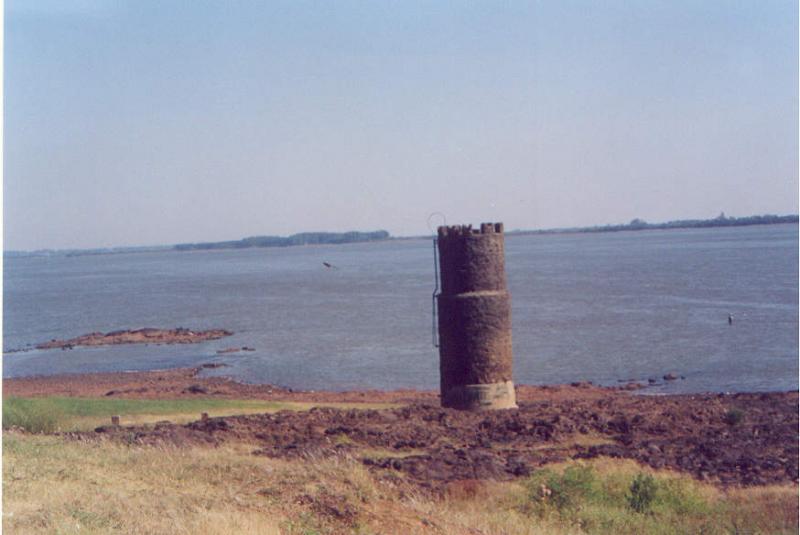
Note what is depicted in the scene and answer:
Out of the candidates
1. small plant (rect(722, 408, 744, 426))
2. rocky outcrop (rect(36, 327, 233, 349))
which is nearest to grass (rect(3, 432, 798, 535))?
small plant (rect(722, 408, 744, 426))

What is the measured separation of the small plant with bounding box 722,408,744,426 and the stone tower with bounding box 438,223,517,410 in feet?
19.0

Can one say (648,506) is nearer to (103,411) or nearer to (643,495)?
(643,495)

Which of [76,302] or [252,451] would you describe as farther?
[76,302]

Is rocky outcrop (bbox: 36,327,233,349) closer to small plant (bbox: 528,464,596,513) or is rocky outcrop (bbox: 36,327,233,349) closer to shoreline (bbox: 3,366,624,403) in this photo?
shoreline (bbox: 3,366,624,403)

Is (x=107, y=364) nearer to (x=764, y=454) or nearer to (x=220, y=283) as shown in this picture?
(x=764, y=454)

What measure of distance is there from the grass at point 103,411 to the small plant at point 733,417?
11.3 metres

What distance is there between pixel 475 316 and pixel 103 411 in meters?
11.5

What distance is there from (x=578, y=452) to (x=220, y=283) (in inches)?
4568

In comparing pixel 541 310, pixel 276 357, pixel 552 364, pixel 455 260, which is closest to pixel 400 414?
pixel 455 260

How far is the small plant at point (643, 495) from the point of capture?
14.0 meters

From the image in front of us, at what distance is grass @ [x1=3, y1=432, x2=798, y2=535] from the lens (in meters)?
9.42

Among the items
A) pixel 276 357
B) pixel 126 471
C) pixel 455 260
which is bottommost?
pixel 276 357

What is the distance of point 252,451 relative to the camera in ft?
56.6

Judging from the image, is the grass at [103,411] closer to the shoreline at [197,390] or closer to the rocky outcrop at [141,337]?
the shoreline at [197,390]
